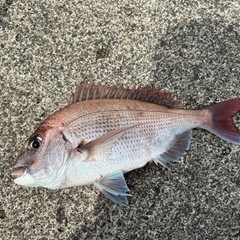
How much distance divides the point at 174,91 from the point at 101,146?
24.9 inches

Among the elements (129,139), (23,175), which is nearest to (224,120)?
(129,139)

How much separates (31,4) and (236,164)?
60.5 inches

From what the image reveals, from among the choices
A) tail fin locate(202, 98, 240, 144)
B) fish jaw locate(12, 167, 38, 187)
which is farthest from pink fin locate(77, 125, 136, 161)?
tail fin locate(202, 98, 240, 144)

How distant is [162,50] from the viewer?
111 inches

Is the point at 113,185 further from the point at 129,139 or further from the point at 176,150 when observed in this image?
the point at 176,150

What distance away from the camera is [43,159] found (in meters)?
2.32

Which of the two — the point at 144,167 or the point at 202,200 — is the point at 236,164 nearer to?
the point at 202,200

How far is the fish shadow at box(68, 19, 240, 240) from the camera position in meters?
2.62

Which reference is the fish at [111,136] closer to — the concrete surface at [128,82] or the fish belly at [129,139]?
the fish belly at [129,139]

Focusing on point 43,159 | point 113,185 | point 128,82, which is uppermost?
point 128,82

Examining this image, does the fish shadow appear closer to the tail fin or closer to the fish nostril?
the tail fin

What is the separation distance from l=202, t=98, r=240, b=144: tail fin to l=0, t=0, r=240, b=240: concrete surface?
11 cm

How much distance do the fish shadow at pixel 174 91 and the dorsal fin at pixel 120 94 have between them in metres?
0.18

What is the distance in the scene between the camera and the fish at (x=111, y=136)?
233 cm
